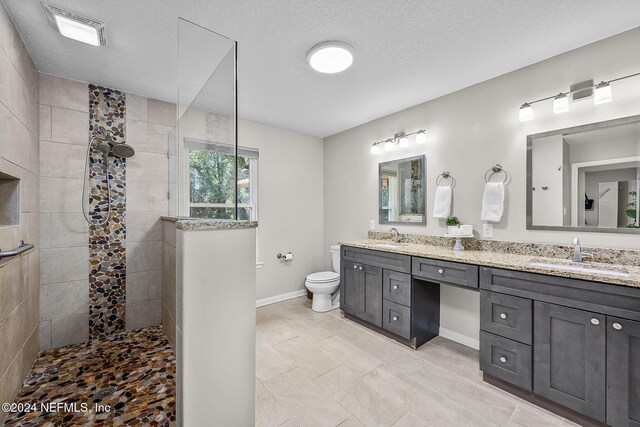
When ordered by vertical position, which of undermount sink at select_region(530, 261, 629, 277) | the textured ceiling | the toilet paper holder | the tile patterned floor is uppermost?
the textured ceiling

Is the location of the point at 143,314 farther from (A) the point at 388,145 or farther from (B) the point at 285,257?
(A) the point at 388,145

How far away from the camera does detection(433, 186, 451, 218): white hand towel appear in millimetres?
2658

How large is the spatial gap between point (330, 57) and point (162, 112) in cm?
182

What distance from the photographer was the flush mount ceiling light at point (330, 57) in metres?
1.91

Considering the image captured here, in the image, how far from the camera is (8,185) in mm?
1669

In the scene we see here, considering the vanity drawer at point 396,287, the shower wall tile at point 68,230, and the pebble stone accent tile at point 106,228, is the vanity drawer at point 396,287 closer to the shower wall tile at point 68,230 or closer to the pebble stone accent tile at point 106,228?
the pebble stone accent tile at point 106,228

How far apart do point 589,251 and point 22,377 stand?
3.80 metres

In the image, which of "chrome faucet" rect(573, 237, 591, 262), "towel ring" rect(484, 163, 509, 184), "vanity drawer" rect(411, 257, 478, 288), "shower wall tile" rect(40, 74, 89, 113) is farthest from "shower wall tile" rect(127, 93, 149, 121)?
"chrome faucet" rect(573, 237, 591, 262)

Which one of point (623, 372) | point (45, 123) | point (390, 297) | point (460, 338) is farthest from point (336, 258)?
point (45, 123)

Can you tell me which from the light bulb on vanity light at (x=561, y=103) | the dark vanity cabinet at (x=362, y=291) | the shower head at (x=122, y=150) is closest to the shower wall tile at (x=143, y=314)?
the shower head at (x=122, y=150)

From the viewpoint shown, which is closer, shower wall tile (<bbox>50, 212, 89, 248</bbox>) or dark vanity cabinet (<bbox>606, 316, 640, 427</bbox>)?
dark vanity cabinet (<bbox>606, 316, 640, 427</bbox>)

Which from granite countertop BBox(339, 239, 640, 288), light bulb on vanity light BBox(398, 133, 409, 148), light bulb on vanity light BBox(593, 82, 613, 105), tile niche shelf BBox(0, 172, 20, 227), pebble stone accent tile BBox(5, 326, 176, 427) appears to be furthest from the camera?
light bulb on vanity light BBox(398, 133, 409, 148)

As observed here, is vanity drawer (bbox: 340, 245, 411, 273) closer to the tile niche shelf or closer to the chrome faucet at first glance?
the chrome faucet

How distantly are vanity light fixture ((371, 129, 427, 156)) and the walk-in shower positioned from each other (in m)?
2.59
